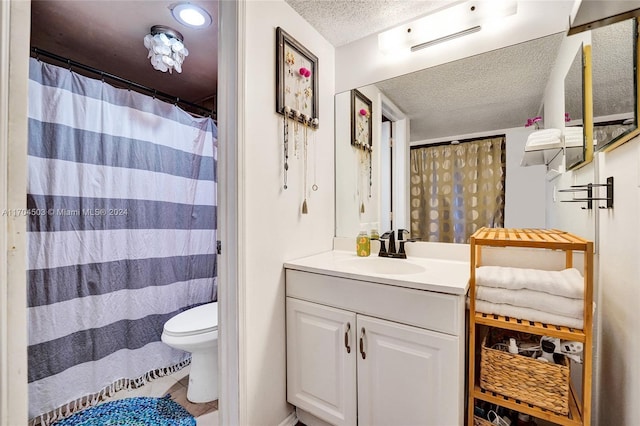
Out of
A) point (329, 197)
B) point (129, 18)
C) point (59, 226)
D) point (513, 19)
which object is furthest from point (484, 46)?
point (59, 226)

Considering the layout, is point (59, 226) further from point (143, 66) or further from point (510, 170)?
point (510, 170)

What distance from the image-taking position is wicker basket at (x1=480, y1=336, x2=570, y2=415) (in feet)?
3.11

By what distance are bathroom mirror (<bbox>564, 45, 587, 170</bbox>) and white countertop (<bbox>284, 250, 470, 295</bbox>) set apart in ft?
2.08

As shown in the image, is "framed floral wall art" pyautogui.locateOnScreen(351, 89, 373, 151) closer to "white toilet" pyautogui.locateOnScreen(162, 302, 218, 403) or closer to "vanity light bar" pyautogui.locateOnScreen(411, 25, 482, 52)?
"vanity light bar" pyautogui.locateOnScreen(411, 25, 482, 52)

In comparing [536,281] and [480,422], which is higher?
[536,281]

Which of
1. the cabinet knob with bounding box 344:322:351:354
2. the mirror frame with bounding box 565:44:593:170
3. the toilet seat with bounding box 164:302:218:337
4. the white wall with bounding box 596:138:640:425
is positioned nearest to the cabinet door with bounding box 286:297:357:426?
the cabinet knob with bounding box 344:322:351:354

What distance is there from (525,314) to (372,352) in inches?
23.3

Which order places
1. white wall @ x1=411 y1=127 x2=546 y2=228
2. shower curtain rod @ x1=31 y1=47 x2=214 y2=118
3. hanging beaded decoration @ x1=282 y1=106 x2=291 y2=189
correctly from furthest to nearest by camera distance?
shower curtain rod @ x1=31 y1=47 x2=214 y2=118
hanging beaded decoration @ x1=282 y1=106 x2=291 y2=189
white wall @ x1=411 y1=127 x2=546 y2=228

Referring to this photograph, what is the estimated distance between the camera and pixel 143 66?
223 cm

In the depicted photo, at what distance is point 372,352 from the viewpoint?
48.1 inches

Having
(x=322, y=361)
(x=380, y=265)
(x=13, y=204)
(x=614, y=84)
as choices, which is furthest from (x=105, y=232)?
(x=614, y=84)

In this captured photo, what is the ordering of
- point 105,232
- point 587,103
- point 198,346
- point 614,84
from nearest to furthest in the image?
point 614,84 → point 587,103 → point 198,346 → point 105,232

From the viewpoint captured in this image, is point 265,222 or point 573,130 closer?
point 573,130

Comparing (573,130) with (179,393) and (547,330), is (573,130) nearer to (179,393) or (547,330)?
(547,330)
